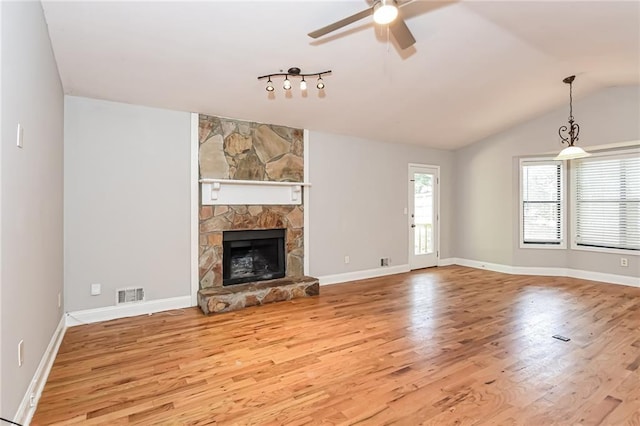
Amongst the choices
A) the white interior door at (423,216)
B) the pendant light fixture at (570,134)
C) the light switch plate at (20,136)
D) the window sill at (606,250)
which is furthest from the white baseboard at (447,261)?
the light switch plate at (20,136)

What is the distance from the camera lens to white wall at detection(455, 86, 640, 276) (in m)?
5.09

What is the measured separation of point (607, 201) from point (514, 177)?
1.42 metres

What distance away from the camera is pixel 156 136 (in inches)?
160

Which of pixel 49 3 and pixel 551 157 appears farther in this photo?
pixel 551 157

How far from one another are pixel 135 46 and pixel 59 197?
1.64 meters

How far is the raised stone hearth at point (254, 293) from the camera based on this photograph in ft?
12.9

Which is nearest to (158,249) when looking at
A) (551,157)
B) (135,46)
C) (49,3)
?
(135,46)

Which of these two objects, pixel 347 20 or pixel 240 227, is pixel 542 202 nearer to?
pixel 240 227

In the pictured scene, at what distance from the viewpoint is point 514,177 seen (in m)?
6.19

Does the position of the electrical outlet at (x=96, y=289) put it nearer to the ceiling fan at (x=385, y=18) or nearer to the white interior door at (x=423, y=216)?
the ceiling fan at (x=385, y=18)

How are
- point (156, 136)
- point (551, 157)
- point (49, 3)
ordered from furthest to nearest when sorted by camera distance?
point (551, 157)
point (156, 136)
point (49, 3)

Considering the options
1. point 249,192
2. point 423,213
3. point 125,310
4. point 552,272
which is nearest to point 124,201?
point 125,310

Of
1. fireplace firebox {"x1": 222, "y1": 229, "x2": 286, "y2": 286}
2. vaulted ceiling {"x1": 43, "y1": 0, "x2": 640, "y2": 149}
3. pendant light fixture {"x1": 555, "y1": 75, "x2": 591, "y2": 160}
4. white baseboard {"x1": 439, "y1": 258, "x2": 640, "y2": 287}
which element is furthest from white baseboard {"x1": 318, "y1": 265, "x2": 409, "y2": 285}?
pendant light fixture {"x1": 555, "y1": 75, "x2": 591, "y2": 160}

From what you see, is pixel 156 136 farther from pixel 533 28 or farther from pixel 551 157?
pixel 551 157
